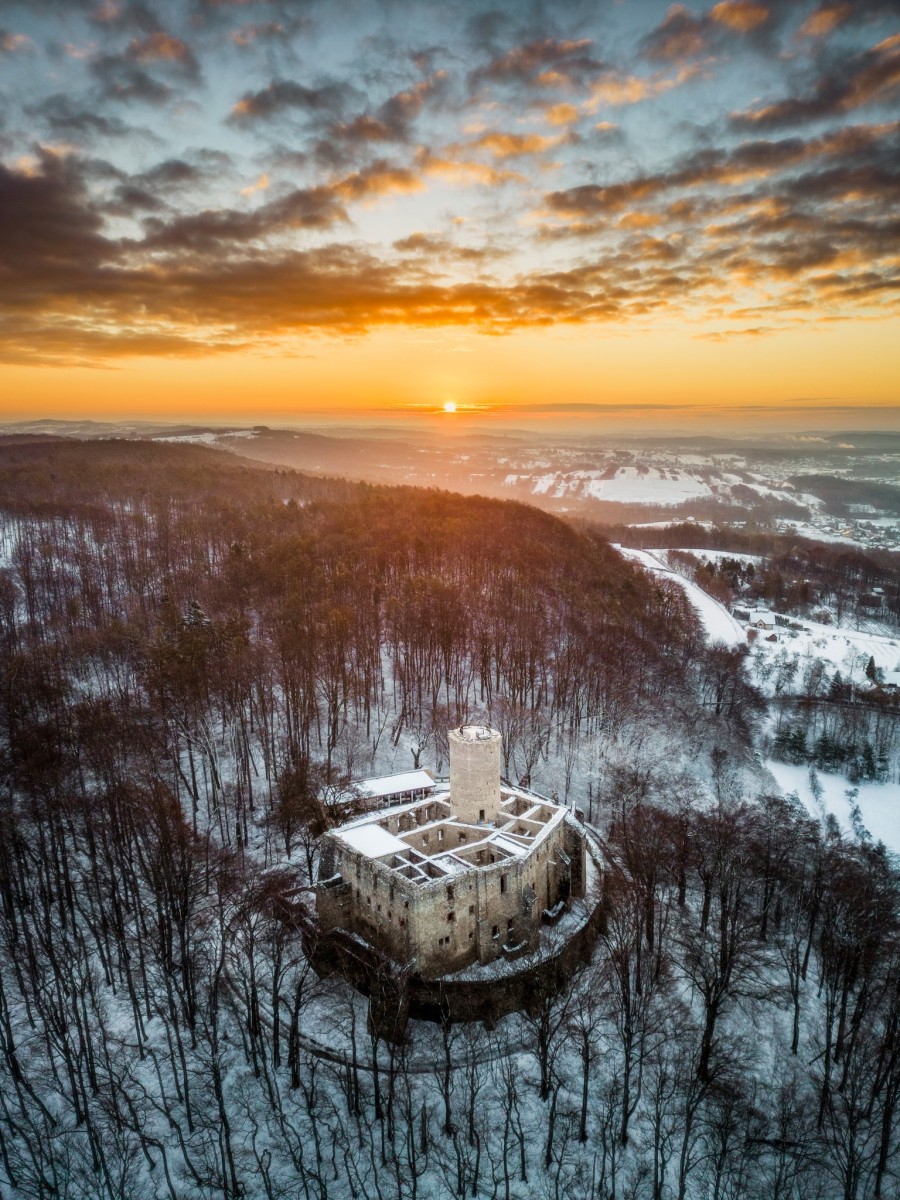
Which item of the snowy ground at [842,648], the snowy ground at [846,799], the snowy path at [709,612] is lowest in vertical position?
the snowy ground at [846,799]

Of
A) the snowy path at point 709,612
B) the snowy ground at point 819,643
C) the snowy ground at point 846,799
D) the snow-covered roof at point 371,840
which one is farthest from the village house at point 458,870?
the snowy path at point 709,612

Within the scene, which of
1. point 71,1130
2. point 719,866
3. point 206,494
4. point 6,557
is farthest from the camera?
point 206,494

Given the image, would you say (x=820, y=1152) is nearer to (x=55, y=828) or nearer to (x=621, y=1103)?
(x=621, y=1103)

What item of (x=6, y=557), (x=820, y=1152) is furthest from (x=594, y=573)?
(x=6, y=557)

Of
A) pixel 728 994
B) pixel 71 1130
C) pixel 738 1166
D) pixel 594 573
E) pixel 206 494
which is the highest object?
pixel 206 494

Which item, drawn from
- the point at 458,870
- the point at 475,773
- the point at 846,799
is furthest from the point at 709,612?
the point at 458,870

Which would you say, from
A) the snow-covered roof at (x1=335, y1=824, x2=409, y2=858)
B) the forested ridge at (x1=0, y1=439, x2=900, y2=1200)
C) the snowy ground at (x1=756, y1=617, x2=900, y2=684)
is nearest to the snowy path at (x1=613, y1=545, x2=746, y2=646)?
the snowy ground at (x1=756, y1=617, x2=900, y2=684)

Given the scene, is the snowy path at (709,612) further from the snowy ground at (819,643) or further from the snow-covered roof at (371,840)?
the snow-covered roof at (371,840)

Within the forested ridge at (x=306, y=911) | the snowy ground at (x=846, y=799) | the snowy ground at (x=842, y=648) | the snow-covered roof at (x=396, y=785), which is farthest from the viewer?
the snowy ground at (x=842, y=648)
